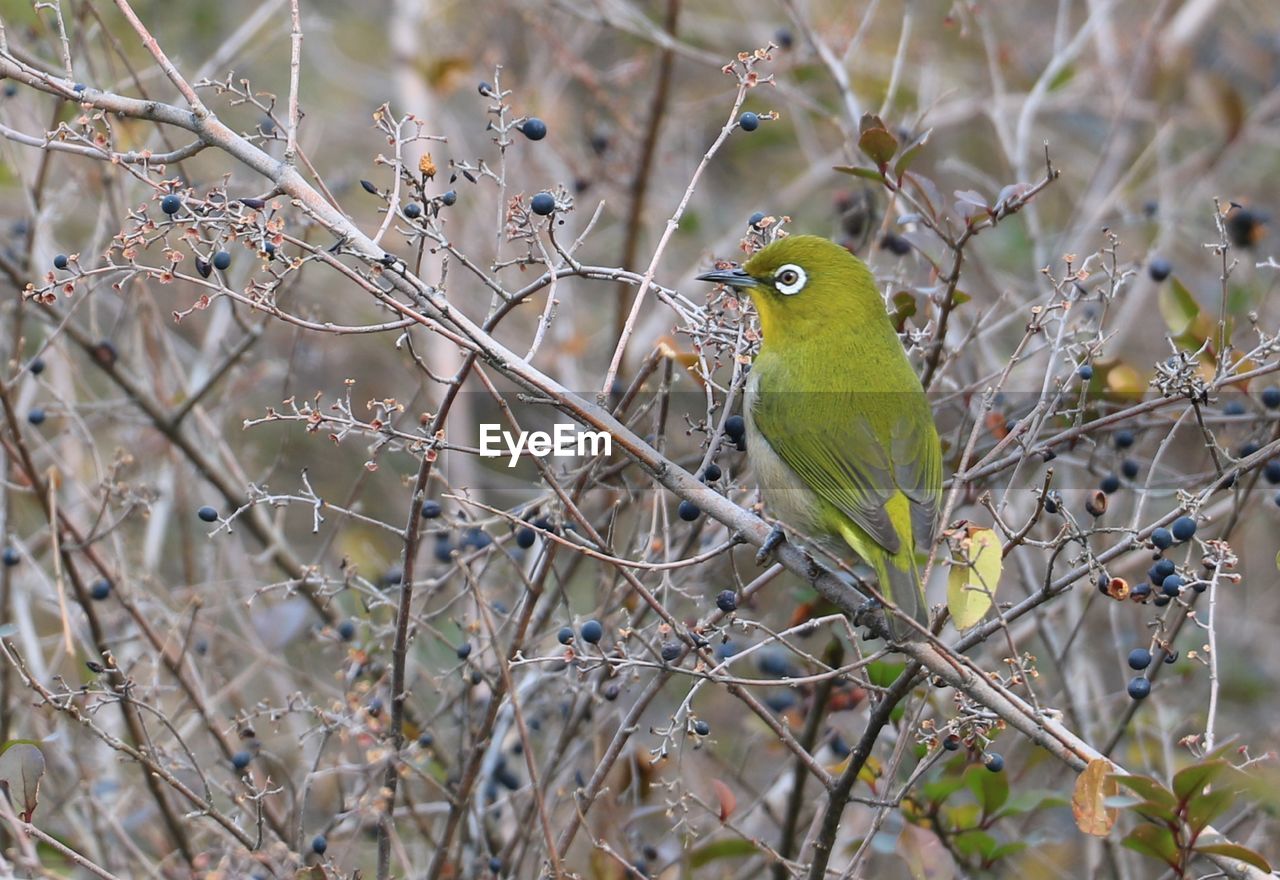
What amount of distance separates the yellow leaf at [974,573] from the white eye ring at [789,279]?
1.50m

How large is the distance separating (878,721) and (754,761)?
13.8ft

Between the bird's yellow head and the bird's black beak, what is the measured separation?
1cm

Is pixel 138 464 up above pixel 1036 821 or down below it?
above

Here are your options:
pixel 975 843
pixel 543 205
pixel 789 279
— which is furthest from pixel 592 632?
pixel 789 279

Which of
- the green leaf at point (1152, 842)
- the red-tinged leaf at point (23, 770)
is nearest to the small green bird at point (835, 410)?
the green leaf at point (1152, 842)

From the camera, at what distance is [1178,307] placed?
466 centimetres

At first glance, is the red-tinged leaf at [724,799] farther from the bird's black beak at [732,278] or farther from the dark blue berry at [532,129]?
the dark blue berry at [532,129]

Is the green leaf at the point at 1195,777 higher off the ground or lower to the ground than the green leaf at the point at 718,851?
lower

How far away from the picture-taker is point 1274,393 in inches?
167

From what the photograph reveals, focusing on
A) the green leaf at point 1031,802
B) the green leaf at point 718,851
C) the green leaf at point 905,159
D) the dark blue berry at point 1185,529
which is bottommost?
the green leaf at point 718,851

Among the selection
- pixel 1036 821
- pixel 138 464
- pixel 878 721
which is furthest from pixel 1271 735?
pixel 138 464

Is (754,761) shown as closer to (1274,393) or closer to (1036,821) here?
(1036,821)

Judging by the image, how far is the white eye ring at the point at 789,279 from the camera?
4.55 meters

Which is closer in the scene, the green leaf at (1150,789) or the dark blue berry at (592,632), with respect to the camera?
the green leaf at (1150,789)
